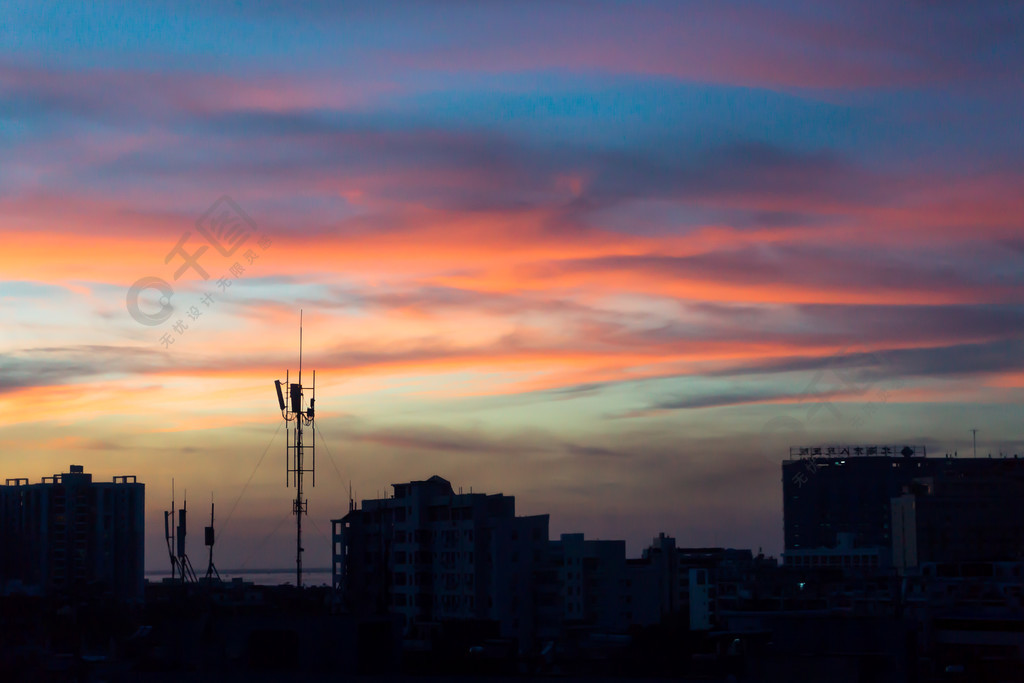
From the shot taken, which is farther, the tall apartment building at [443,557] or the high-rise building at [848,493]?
the high-rise building at [848,493]

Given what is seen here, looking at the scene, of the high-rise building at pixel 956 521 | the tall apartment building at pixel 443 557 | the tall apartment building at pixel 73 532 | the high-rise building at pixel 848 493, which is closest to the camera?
the tall apartment building at pixel 443 557

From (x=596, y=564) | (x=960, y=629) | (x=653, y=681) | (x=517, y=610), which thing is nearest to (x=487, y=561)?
(x=517, y=610)

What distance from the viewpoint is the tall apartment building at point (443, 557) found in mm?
62344

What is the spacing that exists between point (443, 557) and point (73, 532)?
54.5 metres

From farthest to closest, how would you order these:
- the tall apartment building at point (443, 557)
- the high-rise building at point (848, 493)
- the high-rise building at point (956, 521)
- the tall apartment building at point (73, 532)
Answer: the high-rise building at point (848, 493) → the high-rise building at point (956, 521) → the tall apartment building at point (73, 532) → the tall apartment building at point (443, 557)

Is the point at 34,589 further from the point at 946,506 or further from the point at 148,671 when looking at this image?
the point at 946,506

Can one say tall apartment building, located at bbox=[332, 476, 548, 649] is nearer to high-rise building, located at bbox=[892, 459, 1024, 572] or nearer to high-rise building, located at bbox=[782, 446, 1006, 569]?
high-rise building, located at bbox=[892, 459, 1024, 572]

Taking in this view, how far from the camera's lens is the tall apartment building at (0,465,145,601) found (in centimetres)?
10394

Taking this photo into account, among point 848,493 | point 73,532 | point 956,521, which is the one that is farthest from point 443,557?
point 848,493

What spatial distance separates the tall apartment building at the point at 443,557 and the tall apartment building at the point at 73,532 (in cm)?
4366

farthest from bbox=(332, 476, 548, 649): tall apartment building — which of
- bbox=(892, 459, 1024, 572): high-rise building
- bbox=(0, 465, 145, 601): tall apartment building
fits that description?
bbox=(892, 459, 1024, 572): high-rise building

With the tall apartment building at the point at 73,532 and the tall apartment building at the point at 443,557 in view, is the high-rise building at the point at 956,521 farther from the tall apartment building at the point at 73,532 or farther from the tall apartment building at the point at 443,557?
the tall apartment building at the point at 73,532

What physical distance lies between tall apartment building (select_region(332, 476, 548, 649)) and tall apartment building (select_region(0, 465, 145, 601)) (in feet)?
143

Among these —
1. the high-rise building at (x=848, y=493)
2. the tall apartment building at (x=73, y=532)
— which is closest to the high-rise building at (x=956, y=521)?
the high-rise building at (x=848, y=493)
